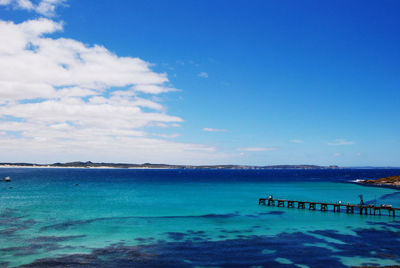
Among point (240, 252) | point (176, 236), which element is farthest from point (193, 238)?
point (240, 252)

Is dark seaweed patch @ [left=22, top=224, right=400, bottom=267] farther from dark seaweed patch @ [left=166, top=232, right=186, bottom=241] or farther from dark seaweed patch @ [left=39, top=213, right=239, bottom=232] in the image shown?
dark seaweed patch @ [left=39, top=213, right=239, bottom=232]

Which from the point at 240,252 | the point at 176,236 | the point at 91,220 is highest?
the point at 240,252

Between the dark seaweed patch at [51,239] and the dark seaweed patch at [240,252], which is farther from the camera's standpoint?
the dark seaweed patch at [51,239]

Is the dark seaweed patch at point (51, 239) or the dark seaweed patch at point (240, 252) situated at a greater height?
the dark seaweed patch at point (240, 252)

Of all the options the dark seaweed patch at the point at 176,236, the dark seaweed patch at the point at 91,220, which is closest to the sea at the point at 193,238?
the dark seaweed patch at the point at 176,236

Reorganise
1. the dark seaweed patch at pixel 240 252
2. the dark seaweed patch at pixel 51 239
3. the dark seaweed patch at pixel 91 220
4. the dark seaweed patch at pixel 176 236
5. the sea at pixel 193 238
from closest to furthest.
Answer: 1. the dark seaweed patch at pixel 240 252
2. the sea at pixel 193 238
3. the dark seaweed patch at pixel 51 239
4. the dark seaweed patch at pixel 176 236
5. the dark seaweed patch at pixel 91 220

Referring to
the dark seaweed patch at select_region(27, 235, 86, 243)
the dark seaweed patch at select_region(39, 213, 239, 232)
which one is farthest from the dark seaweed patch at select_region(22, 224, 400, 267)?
the dark seaweed patch at select_region(39, 213, 239, 232)

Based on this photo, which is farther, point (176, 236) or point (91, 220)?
point (91, 220)

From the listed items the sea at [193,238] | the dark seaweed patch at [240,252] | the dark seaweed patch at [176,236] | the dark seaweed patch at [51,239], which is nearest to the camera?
the dark seaweed patch at [240,252]

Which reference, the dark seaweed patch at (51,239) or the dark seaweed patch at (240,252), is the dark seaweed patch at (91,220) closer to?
the dark seaweed patch at (51,239)

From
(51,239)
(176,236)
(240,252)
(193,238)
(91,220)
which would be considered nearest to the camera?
(240,252)

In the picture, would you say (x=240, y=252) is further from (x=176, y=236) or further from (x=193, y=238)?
(x=176, y=236)

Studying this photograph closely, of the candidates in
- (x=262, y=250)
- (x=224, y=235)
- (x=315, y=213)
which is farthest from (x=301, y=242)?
(x=315, y=213)

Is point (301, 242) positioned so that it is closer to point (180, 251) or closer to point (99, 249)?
point (180, 251)
